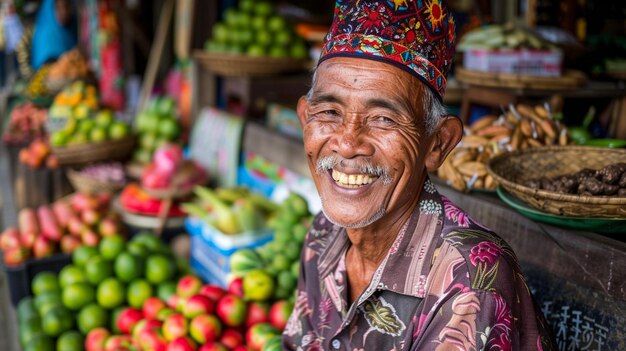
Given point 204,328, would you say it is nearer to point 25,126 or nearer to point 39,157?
point 39,157

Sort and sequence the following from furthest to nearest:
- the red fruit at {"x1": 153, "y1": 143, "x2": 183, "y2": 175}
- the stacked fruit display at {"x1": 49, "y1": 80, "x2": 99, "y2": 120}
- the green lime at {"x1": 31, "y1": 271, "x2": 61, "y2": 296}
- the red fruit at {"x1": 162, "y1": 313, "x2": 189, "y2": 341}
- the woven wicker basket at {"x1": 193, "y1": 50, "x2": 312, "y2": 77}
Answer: the stacked fruit display at {"x1": 49, "y1": 80, "x2": 99, "y2": 120}
the woven wicker basket at {"x1": 193, "y1": 50, "x2": 312, "y2": 77}
the red fruit at {"x1": 153, "y1": 143, "x2": 183, "y2": 175}
the green lime at {"x1": 31, "y1": 271, "x2": 61, "y2": 296}
the red fruit at {"x1": 162, "y1": 313, "x2": 189, "y2": 341}

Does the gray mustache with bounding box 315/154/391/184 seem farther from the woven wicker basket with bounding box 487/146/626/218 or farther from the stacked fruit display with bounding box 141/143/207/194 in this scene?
the stacked fruit display with bounding box 141/143/207/194

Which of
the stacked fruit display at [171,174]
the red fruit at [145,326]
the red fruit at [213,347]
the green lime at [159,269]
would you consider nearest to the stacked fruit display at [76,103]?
the stacked fruit display at [171,174]

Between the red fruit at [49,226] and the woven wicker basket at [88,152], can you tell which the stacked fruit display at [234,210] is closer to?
the red fruit at [49,226]

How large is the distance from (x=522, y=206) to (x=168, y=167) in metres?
2.68

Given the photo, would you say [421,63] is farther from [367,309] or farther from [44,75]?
[44,75]

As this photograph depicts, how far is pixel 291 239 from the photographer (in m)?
2.87

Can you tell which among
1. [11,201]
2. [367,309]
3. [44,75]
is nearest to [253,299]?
[367,309]

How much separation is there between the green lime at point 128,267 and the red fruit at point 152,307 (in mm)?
266

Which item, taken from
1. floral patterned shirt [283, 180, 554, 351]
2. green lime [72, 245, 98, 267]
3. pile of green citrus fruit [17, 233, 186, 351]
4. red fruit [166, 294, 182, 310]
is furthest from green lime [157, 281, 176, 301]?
floral patterned shirt [283, 180, 554, 351]

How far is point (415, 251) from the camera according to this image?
1.53 m

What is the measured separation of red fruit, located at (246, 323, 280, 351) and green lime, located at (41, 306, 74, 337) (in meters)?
1.01

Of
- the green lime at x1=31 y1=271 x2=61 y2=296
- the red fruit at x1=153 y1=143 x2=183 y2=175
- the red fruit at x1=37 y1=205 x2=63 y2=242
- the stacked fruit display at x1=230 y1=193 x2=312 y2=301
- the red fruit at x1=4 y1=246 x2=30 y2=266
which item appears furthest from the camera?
the red fruit at x1=153 y1=143 x2=183 y2=175

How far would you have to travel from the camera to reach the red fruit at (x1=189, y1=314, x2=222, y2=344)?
2350 mm
